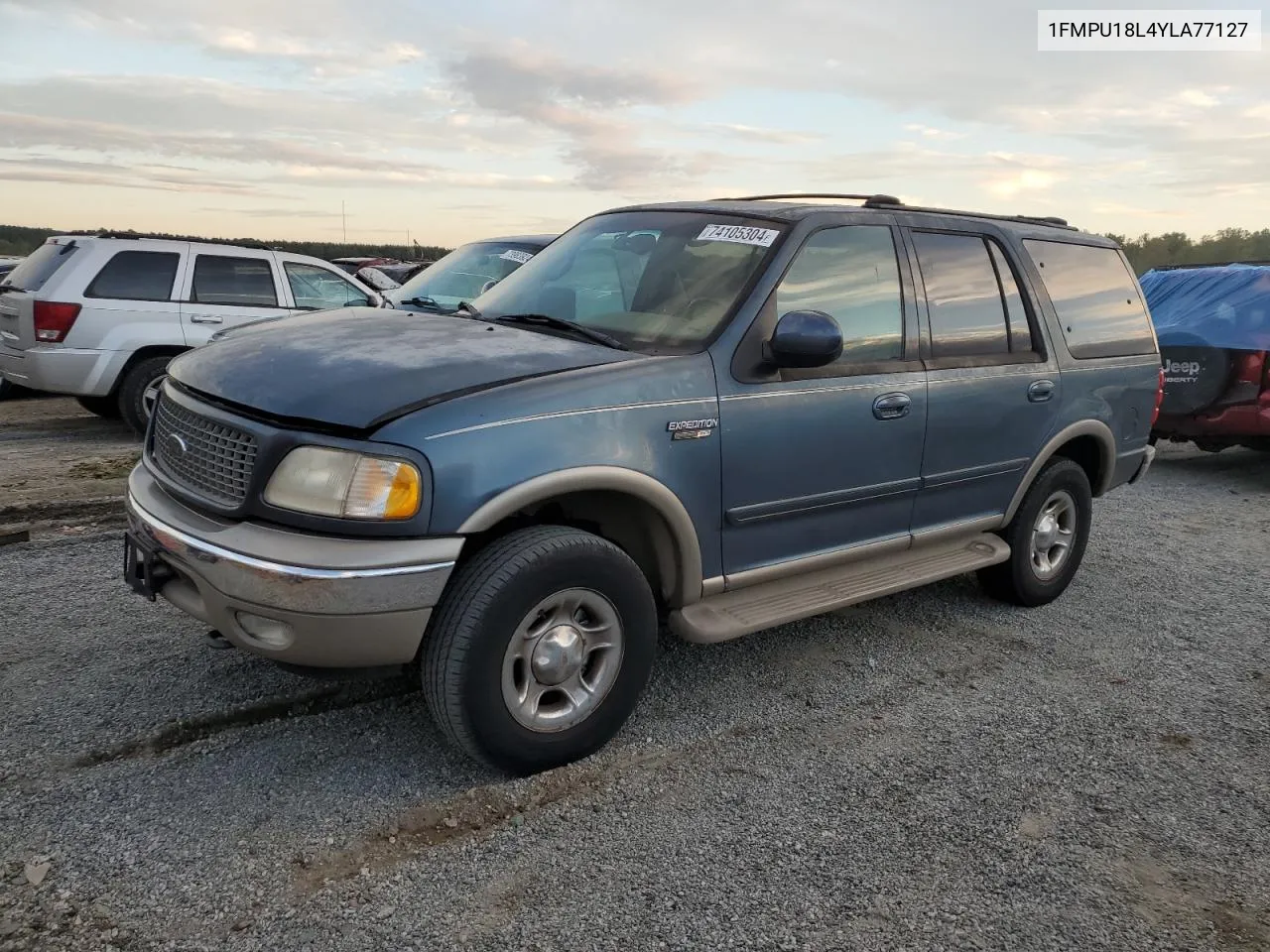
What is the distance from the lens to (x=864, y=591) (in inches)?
153

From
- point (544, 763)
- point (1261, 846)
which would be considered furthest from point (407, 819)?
point (1261, 846)

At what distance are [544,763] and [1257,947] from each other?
6.70 feet

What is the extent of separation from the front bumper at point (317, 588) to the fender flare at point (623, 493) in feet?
0.47

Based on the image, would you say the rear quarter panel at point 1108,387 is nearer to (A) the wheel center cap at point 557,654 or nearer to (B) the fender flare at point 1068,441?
(B) the fender flare at point 1068,441

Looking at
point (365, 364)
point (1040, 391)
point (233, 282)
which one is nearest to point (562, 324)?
point (365, 364)

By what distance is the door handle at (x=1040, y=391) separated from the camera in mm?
4520

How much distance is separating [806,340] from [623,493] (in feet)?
2.75

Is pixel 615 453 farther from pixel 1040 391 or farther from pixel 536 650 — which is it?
pixel 1040 391

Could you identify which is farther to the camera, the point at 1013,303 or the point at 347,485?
the point at 1013,303

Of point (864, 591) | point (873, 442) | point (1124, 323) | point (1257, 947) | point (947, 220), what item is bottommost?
point (1257, 947)

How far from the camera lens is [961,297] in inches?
169

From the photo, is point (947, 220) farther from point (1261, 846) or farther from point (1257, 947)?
point (1257, 947)

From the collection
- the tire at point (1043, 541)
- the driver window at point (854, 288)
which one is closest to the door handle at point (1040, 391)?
the tire at point (1043, 541)

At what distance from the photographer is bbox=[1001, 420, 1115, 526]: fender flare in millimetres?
4668
